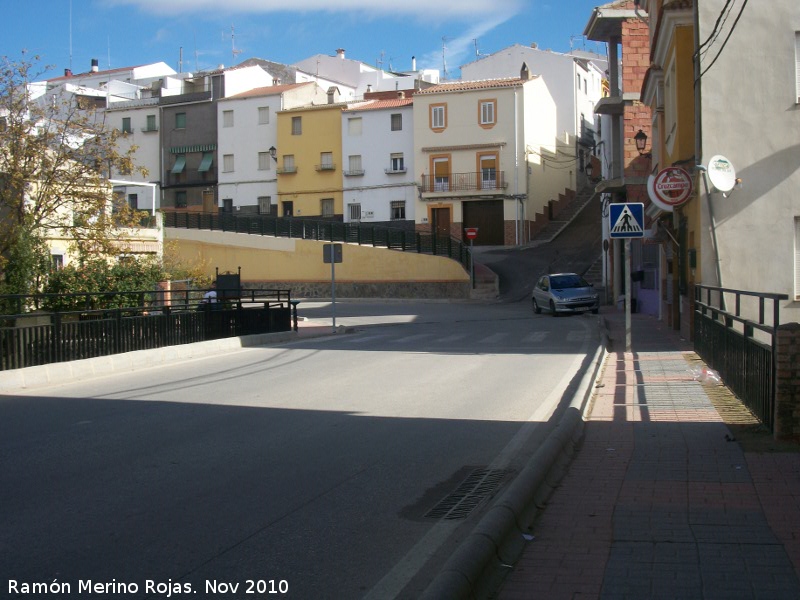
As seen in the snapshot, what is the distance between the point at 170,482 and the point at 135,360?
997cm

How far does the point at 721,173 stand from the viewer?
54.3ft

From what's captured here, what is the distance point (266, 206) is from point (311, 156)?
17.6ft

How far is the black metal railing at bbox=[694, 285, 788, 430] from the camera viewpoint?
870 cm

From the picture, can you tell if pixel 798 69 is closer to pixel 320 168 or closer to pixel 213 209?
pixel 320 168

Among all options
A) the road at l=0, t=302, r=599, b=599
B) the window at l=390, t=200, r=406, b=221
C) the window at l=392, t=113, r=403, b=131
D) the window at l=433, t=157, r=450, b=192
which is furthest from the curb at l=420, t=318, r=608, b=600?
the window at l=392, t=113, r=403, b=131

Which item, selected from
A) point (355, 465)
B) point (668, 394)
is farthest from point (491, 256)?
point (355, 465)

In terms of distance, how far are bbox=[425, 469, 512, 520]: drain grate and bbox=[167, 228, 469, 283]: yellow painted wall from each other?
38.0 meters

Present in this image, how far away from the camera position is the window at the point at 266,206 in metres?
63.5

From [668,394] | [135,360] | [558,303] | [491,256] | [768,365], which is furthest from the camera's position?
[491,256]

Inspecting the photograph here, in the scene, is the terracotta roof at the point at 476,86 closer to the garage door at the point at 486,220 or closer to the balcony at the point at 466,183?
the balcony at the point at 466,183

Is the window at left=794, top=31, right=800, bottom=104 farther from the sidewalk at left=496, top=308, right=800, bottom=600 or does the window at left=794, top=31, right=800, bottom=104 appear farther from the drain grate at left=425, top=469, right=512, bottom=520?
the drain grate at left=425, top=469, right=512, bottom=520

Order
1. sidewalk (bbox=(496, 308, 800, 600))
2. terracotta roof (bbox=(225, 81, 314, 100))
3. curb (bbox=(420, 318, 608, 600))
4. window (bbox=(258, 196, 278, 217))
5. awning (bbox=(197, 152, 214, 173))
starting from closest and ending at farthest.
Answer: curb (bbox=(420, 318, 608, 600)) → sidewalk (bbox=(496, 308, 800, 600)) → terracotta roof (bbox=(225, 81, 314, 100)) → window (bbox=(258, 196, 278, 217)) → awning (bbox=(197, 152, 214, 173))

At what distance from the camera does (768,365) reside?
8.64 meters

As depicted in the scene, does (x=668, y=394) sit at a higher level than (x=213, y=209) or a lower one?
lower
